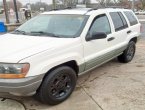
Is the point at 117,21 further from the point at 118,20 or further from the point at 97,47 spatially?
the point at 97,47

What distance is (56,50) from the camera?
3.88m

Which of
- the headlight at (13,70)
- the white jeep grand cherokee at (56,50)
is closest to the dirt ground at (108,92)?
the white jeep grand cherokee at (56,50)

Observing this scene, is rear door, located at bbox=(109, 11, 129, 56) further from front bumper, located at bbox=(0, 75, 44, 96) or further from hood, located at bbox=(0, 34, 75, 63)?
front bumper, located at bbox=(0, 75, 44, 96)

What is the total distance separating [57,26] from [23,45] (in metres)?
1.06

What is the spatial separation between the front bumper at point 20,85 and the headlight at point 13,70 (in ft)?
0.21

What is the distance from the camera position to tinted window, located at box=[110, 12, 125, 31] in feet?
18.5

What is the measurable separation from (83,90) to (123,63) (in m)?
2.35

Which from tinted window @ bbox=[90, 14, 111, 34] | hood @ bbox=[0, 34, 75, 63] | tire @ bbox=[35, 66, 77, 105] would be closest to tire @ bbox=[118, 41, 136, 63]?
tinted window @ bbox=[90, 14, 111, 34]

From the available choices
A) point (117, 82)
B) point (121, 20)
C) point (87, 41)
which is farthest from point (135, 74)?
point (87, 41)

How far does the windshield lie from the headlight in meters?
1.22

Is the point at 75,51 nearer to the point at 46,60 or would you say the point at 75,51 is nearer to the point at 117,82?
the point at 46,60

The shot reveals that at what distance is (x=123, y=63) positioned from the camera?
21.8 feet

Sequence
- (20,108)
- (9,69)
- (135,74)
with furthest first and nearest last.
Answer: (135,74)
(20,108)
(9,69)

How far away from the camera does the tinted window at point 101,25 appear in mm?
4830
